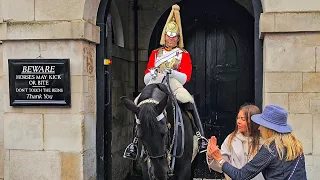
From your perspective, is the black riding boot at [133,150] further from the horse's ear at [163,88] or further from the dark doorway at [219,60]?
the dark doorway at [219,60]

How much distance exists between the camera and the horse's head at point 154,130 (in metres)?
4.09

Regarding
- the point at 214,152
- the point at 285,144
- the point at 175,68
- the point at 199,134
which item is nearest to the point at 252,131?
the point at 214,152

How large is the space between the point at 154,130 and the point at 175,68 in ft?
6.90

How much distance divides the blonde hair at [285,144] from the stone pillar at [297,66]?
218cm

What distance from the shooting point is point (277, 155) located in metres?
3.28

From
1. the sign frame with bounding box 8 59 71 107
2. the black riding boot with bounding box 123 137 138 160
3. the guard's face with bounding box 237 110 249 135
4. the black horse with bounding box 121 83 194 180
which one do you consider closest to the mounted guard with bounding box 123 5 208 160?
the black horse with bounding box 121 83 194 180

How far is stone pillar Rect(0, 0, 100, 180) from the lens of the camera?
605 cm

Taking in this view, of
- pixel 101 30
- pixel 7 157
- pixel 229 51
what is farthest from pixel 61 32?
pixel 229 51

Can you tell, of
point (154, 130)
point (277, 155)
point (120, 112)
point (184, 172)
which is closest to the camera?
point (277, 155)

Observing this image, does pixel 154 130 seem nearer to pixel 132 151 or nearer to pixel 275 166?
pixel 132 151

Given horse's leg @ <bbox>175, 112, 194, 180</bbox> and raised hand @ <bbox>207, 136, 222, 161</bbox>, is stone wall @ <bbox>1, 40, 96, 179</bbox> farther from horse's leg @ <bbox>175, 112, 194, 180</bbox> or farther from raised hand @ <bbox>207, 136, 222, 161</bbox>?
raised hand @ <bbox>207, 136, 222, 161</bbox>

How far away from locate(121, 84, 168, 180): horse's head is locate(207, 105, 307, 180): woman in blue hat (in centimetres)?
93

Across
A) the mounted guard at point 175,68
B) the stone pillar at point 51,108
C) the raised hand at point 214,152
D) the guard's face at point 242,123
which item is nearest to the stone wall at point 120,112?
the stone pillar at point 51,108

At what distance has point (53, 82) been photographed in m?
6.07
